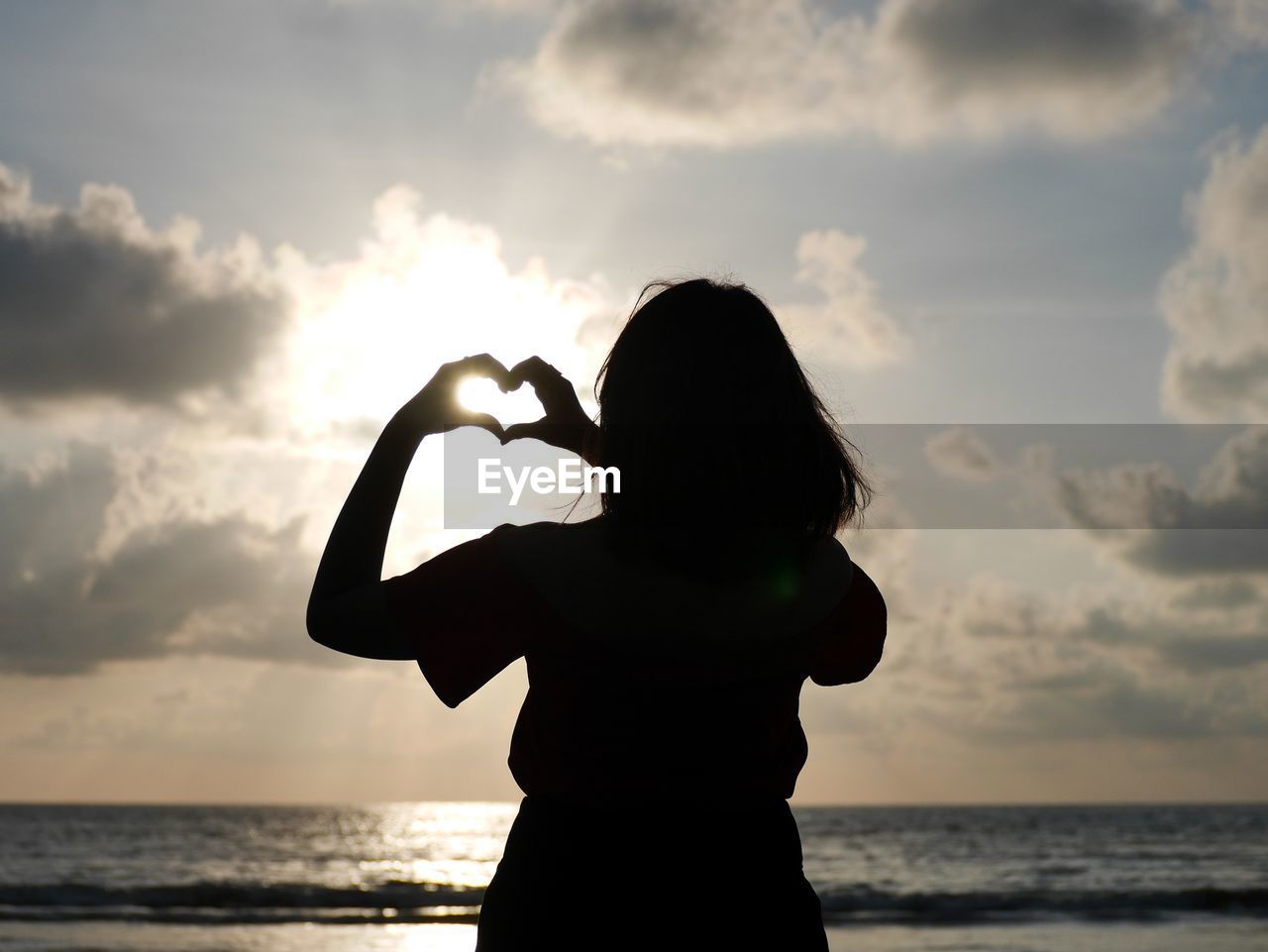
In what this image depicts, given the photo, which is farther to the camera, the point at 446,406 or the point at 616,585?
the point at 446,406

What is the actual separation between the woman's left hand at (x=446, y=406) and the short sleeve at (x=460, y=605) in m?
0.17

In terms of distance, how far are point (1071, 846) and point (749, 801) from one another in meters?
37.7

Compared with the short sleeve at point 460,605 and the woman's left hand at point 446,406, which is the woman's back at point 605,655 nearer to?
the short sleeve at point 460,605

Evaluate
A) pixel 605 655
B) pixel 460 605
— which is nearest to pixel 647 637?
pixel 605 655

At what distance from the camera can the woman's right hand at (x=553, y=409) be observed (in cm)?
138

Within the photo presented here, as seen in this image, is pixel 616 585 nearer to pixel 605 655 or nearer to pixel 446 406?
pixel 605 655

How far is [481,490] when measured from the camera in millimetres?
1952

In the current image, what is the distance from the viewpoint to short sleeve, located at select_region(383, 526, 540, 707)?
1.18 meters

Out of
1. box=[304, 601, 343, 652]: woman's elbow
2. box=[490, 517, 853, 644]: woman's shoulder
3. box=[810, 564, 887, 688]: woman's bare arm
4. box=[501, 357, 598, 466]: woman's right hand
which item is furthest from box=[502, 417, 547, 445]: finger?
box=[810, 564, 887, 688]: woman's bare arm

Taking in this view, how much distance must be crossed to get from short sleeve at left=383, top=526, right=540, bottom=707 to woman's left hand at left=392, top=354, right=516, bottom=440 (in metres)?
0.17

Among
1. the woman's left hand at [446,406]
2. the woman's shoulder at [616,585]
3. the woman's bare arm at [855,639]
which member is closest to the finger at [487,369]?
the woman's left hand at [446,406]

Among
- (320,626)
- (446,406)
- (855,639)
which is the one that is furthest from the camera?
(855,639)

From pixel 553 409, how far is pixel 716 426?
22 centimetres

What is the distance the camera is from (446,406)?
131cm
